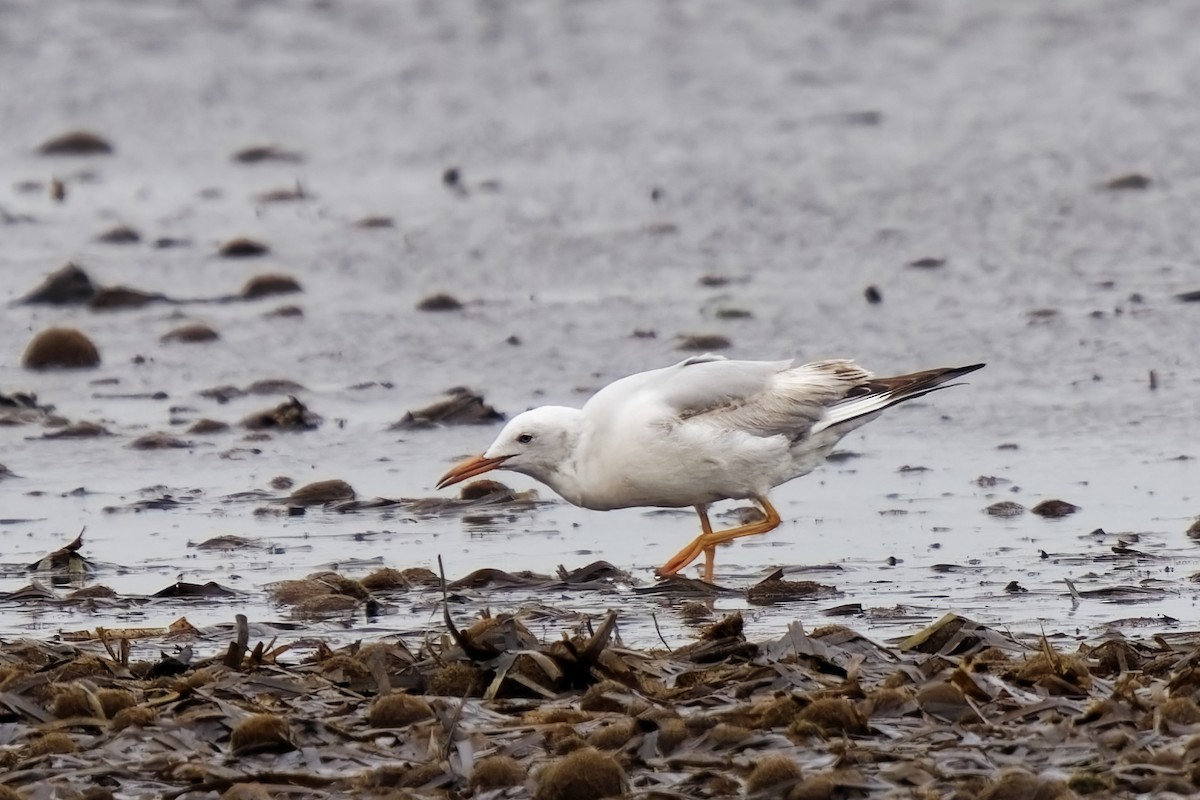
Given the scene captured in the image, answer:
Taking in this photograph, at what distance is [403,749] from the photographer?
4.54 metres

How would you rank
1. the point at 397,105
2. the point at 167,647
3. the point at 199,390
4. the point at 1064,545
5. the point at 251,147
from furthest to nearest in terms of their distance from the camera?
the point at 397,105
the point at 251,147
the point at 199,390
the point at 1064,545
the point at 167,647

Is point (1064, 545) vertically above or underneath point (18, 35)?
underneath

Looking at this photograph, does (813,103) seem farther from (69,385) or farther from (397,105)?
(69,385)

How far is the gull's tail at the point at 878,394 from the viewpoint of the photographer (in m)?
7.48

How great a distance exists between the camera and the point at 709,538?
23.2 ft

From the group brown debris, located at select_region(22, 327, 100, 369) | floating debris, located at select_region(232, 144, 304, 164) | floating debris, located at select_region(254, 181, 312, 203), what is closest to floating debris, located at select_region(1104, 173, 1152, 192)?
floating debris, located at select_region(254, 181, 312, 203)

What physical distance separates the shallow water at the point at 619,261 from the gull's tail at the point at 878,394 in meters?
0.35

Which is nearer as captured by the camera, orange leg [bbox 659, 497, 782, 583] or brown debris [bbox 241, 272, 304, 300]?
orange leg [bbox 659, 497, 782, 583]

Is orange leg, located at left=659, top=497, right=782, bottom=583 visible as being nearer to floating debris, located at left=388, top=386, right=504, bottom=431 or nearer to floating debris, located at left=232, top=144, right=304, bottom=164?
floating debris, located at left=388, top=386, right=504, bottom=431

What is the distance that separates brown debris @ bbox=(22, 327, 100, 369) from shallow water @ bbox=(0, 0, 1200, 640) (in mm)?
138

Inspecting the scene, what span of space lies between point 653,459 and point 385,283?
5485 millimetres

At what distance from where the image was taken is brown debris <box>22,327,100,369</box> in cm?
1020

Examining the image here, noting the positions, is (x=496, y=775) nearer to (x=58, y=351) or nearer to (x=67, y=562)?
(x=67, y=562)

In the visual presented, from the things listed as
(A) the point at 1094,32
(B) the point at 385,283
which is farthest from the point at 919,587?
(A) the point at 1094,32
